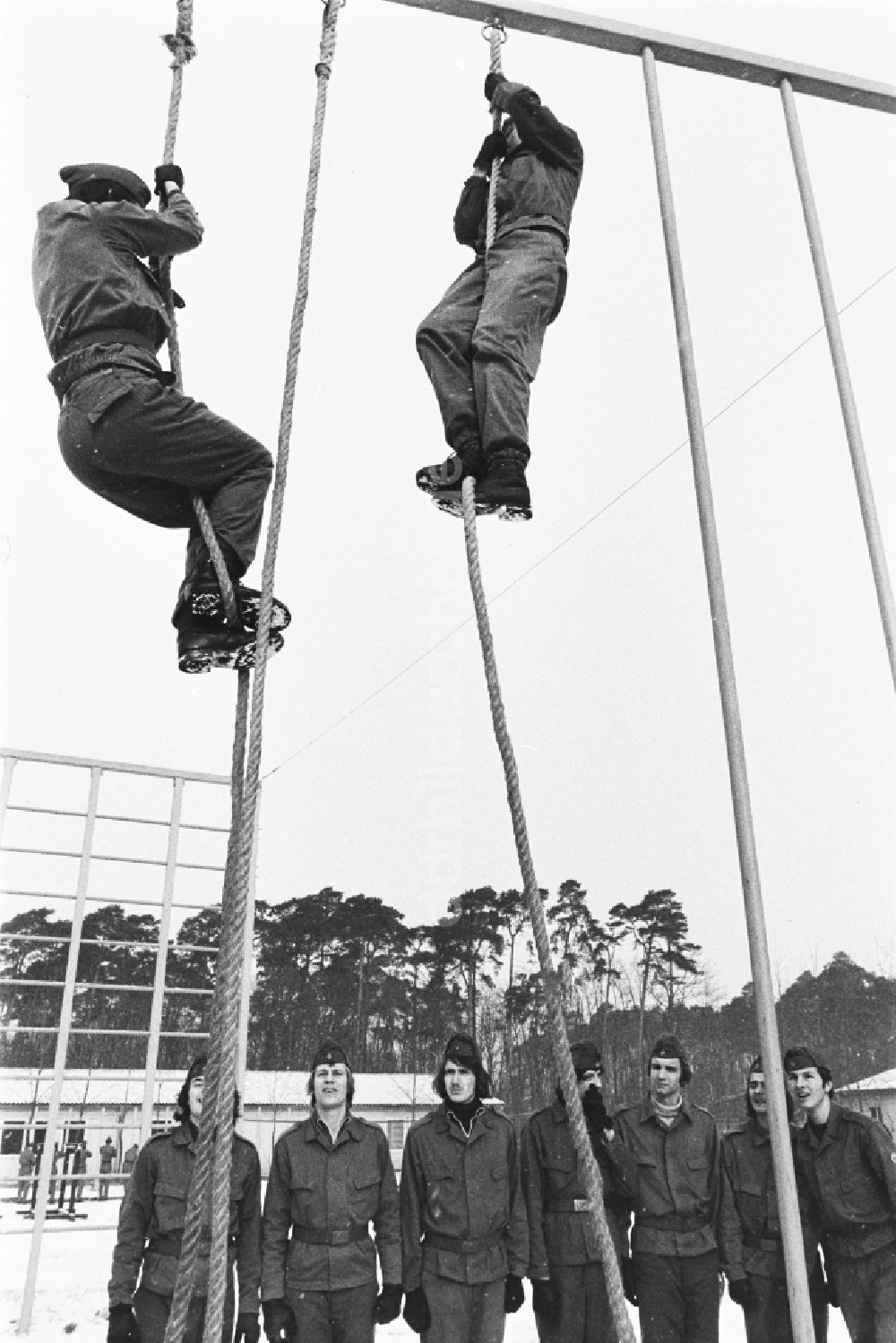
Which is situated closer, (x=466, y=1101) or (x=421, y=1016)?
(x=466, y=1101)

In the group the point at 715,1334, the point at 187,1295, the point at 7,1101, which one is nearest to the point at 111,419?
the point at 187,1295

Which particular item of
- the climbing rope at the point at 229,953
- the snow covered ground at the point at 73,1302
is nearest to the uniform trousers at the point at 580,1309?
the climbing rope at the point at 229,953

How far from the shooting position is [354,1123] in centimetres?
358

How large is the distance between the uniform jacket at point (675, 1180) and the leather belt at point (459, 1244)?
1.78 feet

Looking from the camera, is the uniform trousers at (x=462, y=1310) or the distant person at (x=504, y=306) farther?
the uniform trousers at (x=462, y=1310)

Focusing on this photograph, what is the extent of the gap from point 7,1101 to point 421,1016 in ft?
27.9

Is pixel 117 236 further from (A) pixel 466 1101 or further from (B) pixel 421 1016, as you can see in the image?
(B) pixel 421 1016

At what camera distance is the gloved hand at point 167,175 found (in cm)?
256

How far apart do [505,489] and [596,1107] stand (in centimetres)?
257

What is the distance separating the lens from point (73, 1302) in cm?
730

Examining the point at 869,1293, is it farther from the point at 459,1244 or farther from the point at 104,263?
the point at 104,263

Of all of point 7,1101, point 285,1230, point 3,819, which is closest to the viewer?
point 285,1230

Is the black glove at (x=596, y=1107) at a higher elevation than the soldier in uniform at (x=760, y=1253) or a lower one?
higher

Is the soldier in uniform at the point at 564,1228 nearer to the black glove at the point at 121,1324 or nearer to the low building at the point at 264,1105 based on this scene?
the black glove at the point at 121,1324
